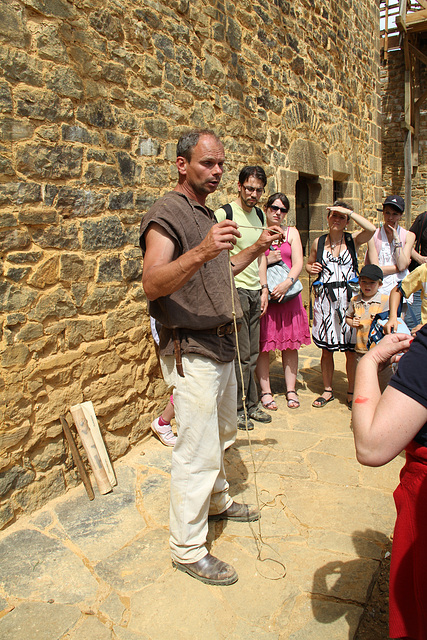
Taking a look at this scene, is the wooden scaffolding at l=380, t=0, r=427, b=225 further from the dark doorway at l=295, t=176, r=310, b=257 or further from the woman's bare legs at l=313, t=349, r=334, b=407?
the woman's bare legs at l=313, t=349, r=334, b=407

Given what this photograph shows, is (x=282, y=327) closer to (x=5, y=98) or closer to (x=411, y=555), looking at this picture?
(x=5, y=98)

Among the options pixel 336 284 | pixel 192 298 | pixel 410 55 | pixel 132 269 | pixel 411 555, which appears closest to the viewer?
pixel 411 555

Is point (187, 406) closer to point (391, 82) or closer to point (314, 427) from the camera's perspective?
point (314, 427)

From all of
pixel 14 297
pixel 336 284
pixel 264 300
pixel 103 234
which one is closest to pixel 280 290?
pixel 264 300

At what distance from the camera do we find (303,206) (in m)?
7.45

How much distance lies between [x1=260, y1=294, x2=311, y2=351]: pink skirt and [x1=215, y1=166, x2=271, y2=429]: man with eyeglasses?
31 centimetres

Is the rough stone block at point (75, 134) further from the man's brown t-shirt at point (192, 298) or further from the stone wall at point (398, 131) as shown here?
the stone wall at point (398, 131)

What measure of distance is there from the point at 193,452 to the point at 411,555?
103 cm

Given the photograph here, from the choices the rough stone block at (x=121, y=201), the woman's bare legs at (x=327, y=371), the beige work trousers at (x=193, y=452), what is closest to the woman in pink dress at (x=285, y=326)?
the woman's bare legs at (x=327, y=371)

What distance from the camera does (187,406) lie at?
2.22m

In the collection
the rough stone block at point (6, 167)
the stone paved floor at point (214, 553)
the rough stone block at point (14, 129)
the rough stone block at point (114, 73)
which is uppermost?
the rough stone block at point (114, 73)

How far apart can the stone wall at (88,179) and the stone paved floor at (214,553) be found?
34 cm

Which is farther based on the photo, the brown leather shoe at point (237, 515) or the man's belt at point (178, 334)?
the brown leather shoe at point (237, 515)

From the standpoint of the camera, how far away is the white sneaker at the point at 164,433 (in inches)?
147
